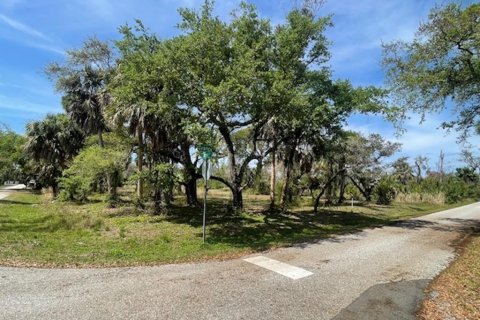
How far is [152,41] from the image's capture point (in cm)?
1385

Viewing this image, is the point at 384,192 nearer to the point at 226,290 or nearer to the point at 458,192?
the point at 458,192

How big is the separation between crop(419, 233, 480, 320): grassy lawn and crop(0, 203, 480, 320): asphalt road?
0.23 m

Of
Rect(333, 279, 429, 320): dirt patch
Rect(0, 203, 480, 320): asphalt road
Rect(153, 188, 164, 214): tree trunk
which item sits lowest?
Rect(333, 279, 429, 320): dirt patch

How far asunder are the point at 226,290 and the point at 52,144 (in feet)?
98.3

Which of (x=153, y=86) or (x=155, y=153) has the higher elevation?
(x=153, y=86)

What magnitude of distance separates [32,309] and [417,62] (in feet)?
47.6

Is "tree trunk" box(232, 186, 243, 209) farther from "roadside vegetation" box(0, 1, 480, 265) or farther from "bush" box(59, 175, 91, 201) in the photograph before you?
"bush" box(59, 175, 91, 201)

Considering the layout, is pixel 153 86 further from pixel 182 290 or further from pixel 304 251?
pixel 182 290

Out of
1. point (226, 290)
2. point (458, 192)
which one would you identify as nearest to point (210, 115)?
point (226, 290)

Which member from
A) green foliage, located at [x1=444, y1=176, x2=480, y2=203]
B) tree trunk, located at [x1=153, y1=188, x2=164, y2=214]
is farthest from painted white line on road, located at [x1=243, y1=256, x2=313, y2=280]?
green foliage, located at [x1=444, y1=176, x2=480, y2=203]

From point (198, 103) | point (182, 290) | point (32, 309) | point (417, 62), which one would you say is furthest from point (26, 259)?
point (417, 62)

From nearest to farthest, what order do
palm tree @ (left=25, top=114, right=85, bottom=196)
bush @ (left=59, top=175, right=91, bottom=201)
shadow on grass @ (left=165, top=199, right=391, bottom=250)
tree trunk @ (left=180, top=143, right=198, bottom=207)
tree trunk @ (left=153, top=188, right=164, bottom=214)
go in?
shadow on grass @ (left=165, top=199, right=391, bottom=250)
tree trunk @ (left=180, top=143, right=198, bottom=207)
tree trunk @ (left=153, top=188, right=164, bottom=214)
bush @ (left=59, top=175, right=91, bottom=201)
palm tree @ (left=25, top=114, right=85, bottom=196)

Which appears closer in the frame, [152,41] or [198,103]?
[198,103]

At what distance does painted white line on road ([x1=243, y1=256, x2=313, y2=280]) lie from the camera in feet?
22.3
